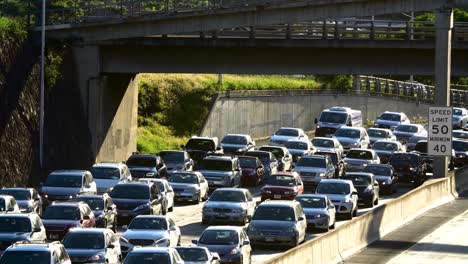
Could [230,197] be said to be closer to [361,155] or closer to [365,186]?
[365,186]

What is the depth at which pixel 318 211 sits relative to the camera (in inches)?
1912

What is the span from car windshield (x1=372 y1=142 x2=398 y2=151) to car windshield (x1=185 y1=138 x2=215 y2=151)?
8.24 metres

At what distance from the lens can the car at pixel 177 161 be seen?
64188 mm

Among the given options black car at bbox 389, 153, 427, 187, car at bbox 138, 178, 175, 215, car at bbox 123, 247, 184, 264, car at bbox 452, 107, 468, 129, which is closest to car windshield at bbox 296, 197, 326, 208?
car at bbox 138, 178, 175, 215

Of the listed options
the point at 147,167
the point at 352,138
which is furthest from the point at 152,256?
the point at 352,138

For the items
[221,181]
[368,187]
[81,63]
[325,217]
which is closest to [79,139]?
[81,63]

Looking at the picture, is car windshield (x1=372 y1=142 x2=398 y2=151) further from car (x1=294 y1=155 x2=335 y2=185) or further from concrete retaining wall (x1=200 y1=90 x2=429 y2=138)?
concrete retaining wall (x1=200 y1=90 x2=429 y2=138)

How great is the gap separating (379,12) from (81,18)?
46.5 feet

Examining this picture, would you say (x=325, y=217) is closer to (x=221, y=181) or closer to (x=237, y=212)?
(x=237, y=212)

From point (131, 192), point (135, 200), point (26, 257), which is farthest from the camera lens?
point (131, 192)

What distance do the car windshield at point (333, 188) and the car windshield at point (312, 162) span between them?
917cm

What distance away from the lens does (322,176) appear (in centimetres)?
6184

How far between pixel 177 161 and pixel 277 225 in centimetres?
2079

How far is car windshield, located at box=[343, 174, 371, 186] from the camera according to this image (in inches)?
2252
